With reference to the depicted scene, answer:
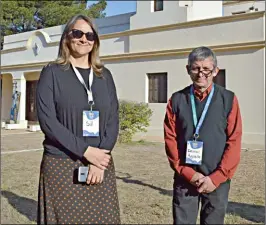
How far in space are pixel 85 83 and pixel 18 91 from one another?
1061 cm

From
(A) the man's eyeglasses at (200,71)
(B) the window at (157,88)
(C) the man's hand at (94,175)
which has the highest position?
(B) the window at (157,88)

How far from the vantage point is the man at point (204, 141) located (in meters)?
1.96

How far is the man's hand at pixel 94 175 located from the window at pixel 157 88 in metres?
8.61

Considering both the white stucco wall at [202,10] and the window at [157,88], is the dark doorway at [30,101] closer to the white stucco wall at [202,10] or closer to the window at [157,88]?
the window at [157,88]

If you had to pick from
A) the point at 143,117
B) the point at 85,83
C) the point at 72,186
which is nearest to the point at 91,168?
the point at 72,186

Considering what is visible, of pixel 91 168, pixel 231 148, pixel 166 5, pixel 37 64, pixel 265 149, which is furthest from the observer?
pixel 37 64

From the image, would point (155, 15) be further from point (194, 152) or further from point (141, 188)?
point (194, 152)

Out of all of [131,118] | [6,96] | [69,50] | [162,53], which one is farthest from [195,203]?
[6,96]

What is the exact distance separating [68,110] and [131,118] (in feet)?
25.6

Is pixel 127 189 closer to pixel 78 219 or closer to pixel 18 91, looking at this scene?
pixel 78 219

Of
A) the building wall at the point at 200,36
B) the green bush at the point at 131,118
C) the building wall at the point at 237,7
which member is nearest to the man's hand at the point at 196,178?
the green bush at the point at 131,118

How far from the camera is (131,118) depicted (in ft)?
31.4

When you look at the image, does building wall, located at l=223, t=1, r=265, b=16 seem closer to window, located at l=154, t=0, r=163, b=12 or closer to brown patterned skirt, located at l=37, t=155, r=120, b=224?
window, located at l=154, t=0, r=163, b=12

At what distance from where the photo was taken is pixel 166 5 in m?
10.8
